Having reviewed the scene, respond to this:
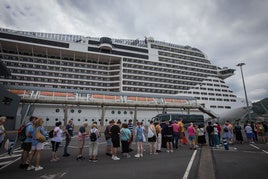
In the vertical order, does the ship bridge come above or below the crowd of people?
above

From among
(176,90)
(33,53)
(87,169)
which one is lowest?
(87,169)

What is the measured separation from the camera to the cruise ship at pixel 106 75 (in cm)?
3167

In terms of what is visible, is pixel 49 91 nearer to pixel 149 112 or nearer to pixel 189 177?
pixel 149 112

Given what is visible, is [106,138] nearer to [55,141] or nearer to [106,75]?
[55,141]

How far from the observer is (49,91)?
2886 cm

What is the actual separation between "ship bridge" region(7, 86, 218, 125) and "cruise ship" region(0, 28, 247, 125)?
30 centimetres

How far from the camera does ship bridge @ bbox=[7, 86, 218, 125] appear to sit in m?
27.2

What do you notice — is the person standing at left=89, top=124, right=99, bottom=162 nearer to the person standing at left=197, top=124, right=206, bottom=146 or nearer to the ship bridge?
the person standing at left=197, top=124, right=206, bottom=146

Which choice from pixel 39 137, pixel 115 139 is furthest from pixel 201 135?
pixel 39 137

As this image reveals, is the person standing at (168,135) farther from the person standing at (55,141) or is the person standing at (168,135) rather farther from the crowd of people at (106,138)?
the person standing at (55,141)

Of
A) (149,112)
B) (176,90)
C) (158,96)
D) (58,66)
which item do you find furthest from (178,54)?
(58,66)

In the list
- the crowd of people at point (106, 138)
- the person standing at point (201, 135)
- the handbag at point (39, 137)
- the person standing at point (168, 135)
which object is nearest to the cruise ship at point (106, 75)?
the crowd of people at point (106, 138)

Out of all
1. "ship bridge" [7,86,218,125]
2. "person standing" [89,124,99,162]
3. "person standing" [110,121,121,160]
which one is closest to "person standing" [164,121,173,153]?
"person standing" [110,121,121,160]

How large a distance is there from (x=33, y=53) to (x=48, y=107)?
57.9 ft
